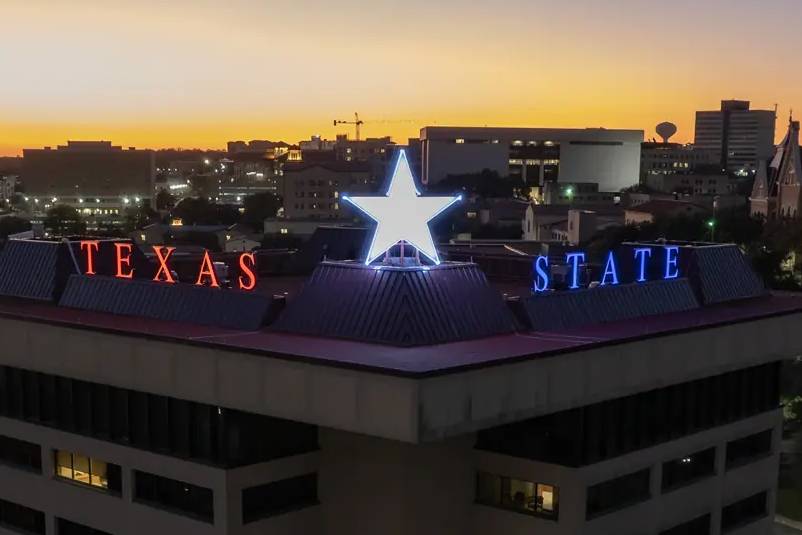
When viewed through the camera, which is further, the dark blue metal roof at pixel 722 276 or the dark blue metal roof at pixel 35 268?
the dark blue metal roof at pixel 722 276

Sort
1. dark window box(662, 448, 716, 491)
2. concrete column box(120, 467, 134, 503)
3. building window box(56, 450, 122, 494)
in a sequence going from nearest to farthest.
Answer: concrete column box(120, 467, 134, 503)
building window box(56, 450, 122, 494)
dark window box(662, 448, 716, 491)

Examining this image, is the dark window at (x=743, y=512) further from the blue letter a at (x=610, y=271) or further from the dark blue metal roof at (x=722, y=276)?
the blue letter a at (x=610, y=271)

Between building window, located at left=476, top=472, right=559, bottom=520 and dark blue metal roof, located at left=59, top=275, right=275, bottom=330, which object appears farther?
dark blue metal roof, located at left=59, top=275, right=275, bottom=330

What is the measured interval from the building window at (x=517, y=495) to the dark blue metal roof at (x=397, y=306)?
5.06 meters

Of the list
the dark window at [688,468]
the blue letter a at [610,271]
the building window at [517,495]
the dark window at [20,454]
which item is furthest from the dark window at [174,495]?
the blue letter a at [610,271]

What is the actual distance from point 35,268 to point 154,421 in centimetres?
1216

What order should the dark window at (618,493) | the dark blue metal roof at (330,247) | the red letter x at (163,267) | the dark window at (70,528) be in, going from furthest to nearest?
the dark blue metal roof at (330,247) → the red letter x at (163,267) → the dark window at (70,528) → the dark window at (618,493)

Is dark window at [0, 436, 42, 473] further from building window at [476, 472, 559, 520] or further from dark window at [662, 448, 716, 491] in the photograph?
Result: dark window at [662, 448, 716, 491]

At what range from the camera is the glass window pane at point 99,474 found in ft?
109

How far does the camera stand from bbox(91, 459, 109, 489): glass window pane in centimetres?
3319

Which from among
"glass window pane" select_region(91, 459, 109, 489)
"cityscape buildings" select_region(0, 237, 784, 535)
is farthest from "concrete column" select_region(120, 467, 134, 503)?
"glass window pane" select_region(91, 459, 109, 489)

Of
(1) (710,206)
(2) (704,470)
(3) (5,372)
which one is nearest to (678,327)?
(2) (704,470)

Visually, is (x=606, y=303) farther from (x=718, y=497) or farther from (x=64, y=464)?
(x=64, y=464)

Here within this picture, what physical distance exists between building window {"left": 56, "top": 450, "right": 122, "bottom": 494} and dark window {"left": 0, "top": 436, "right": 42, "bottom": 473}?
1.32m
